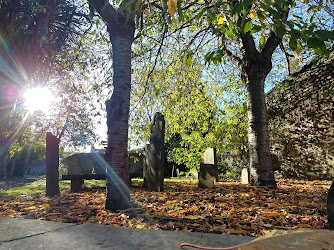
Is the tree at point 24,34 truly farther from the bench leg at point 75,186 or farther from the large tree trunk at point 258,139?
the large tree trunk at point 258,139

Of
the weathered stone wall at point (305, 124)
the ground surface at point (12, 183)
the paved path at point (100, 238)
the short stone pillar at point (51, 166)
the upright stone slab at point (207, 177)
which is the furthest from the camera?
the ground surface at point (12, 183)

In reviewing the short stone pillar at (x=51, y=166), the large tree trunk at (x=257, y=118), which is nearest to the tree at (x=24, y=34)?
the short stone pillar at (x=51, y=166)

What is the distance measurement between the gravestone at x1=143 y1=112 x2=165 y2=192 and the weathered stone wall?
4581mm

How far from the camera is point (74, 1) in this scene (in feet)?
23.0

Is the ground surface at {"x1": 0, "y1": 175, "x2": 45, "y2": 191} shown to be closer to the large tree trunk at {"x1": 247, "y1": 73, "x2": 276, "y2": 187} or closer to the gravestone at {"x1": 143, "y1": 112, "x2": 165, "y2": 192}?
the gravestone at {"x1": 143, "y1": 112, "x2": 165, "y2": 192}

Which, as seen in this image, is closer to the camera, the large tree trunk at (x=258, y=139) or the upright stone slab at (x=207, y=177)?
the large tree trunk at (x=258, y=139)

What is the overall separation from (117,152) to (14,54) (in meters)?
4.88

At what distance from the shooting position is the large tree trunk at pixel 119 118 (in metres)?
Answer: 3.94

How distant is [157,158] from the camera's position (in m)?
6.09

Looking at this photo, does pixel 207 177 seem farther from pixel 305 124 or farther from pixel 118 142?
pixel 305 124

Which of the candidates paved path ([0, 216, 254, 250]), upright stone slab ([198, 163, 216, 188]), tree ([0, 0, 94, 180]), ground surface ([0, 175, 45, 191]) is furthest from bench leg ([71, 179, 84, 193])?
ground surface ([0, 175, 45, 191])

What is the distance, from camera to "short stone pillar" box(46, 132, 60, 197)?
21.3 ft

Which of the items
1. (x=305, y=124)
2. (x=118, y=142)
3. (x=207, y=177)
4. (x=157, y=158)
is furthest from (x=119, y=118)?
(x=305, y=124)

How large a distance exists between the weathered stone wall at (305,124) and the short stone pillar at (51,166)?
288 inches
